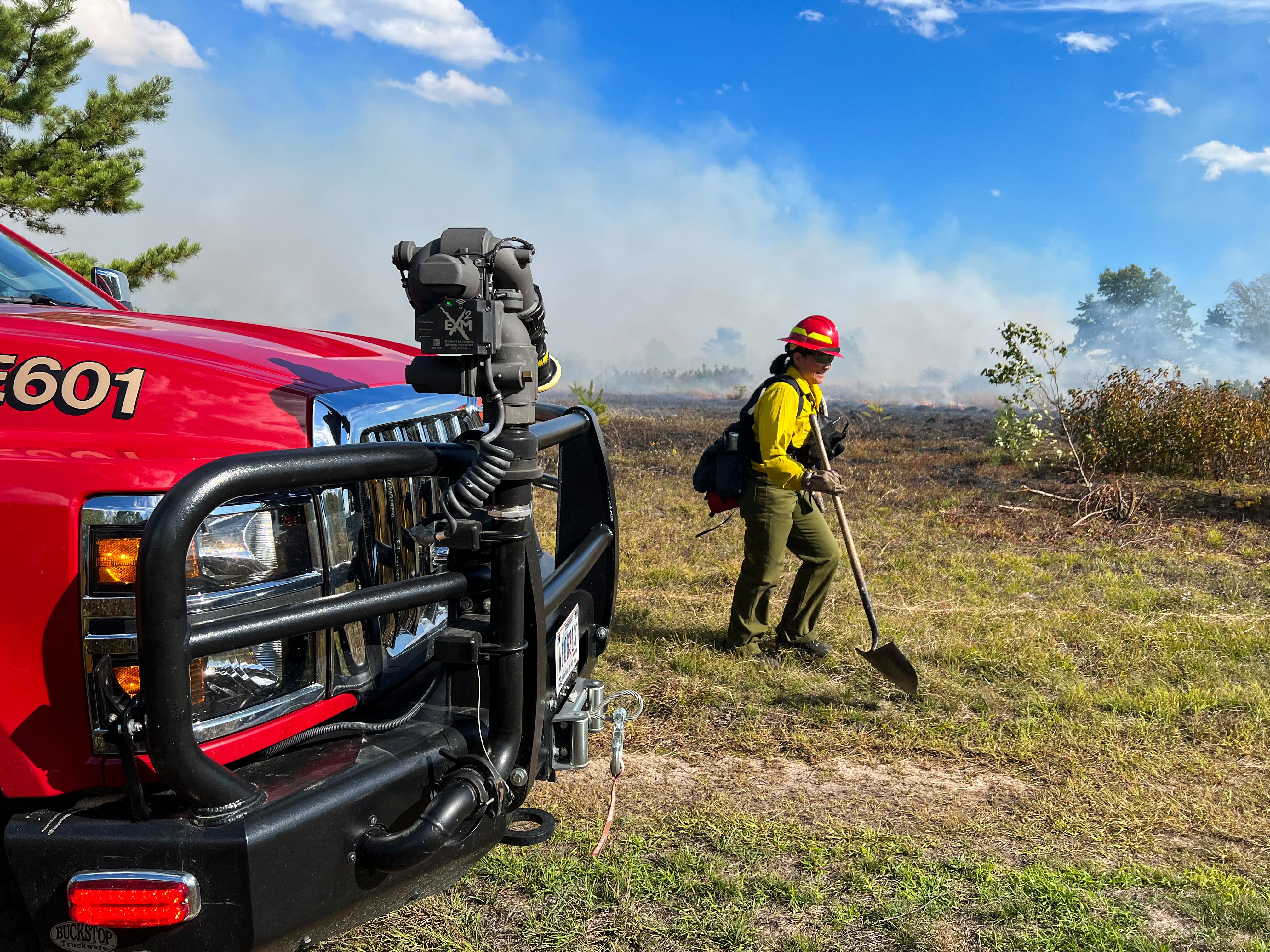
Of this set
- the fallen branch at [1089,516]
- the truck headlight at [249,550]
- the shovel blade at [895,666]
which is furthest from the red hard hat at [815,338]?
the fallen branch at [1089,516]

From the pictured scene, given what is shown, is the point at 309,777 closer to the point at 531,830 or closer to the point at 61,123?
the point at 531,830

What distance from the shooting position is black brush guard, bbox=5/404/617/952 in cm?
168

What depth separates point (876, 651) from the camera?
4688mm

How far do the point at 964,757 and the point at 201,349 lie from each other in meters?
3.42

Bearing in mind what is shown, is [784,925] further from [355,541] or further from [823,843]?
[355,541]

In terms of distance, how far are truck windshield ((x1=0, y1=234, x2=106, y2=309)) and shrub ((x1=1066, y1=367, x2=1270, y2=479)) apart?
11.9 meters

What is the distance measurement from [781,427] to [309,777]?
3565mm

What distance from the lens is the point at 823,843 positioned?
3330mm

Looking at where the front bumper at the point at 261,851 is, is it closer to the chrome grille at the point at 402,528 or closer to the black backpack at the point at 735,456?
the chrome grille at the point at 402,528

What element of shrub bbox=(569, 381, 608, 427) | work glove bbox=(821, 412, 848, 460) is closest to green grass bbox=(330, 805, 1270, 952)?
work glove bbox=(821, 412, 848, 460)

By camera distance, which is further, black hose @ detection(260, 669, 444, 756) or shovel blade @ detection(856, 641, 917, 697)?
shovel blade @ detection(856, 641, 917, 697)

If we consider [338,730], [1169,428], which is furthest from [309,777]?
[1169,428]

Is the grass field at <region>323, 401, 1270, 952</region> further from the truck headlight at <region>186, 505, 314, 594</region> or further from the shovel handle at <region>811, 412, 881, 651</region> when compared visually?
the truck headlight at <region>186, 505, 314, 594</region>

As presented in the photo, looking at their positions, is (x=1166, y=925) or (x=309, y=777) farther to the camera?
(x=1166, y=925)
